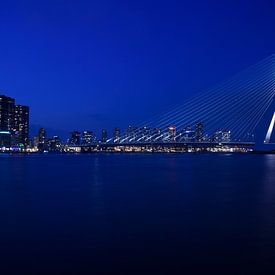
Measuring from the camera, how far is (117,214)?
32.3ft

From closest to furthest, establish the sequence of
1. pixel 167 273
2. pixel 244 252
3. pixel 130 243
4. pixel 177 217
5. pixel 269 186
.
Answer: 1. pixel 167 273
2. pixel 244 252
3. pixel 130 243
4. pixel 177 217
5. pixel 269 186

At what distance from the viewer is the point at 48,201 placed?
12359 mm

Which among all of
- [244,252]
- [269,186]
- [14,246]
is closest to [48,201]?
[14,246]

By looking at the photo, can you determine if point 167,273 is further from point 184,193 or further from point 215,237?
point 184,193

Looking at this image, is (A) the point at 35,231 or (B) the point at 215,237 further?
(A) the point at 35,231

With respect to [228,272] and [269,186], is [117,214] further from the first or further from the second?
[269,186]

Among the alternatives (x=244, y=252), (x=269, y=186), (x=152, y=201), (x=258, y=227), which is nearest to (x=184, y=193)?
(x=152, y=201)

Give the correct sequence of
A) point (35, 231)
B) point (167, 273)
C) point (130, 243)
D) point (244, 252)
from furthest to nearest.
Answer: point (35, 231), point (130, 243), point (244, 252), point (167, 273)

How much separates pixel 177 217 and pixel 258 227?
1.76 meters

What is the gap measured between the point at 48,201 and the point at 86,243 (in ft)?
18.8

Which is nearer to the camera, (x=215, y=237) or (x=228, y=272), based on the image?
(x=228, y=272)

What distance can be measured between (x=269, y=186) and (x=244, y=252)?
37.1 ft

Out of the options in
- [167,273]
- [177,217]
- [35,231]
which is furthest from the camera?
[177,217]

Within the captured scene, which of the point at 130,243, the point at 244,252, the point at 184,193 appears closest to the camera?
the point at 244,252
